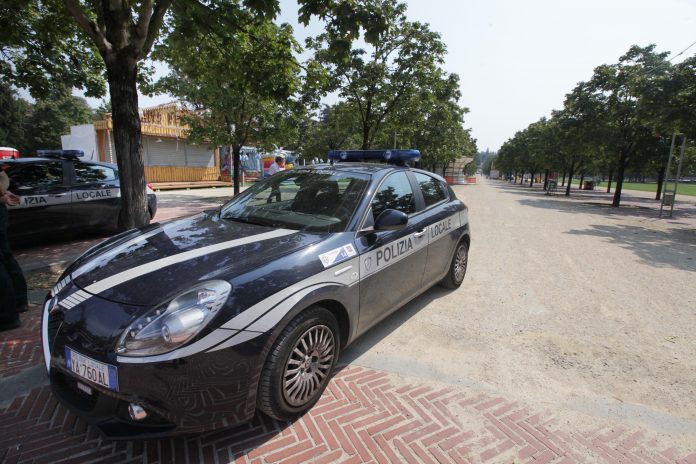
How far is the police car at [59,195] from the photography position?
5.95m

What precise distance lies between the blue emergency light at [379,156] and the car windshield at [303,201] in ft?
2.87

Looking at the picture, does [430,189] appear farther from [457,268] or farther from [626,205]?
[626,205]

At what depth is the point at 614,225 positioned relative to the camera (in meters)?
11.8

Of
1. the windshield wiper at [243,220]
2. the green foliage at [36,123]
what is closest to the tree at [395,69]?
the windshield wiper at [243,220]

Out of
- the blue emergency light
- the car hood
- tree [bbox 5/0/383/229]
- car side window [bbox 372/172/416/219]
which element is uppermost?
tree [bbox 5/0/383/229]

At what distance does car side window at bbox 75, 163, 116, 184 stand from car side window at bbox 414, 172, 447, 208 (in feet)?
20.8

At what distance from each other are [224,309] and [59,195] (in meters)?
6.37

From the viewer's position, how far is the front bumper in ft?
5.82

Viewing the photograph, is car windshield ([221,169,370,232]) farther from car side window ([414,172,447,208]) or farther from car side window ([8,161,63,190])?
car side window ([8,161,63,190])

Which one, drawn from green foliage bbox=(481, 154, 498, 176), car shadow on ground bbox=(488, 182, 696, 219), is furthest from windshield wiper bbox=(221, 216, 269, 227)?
green foliage bbox=(481, 154, 498, 176)

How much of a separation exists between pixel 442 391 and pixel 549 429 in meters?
0.73

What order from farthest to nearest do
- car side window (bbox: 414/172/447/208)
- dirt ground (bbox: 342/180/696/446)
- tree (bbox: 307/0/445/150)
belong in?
tree (bbox: 307/0/445/150) → car side window (bbox: 414/172/447/208) → dirt ground (bbox: 342/180/696/446)

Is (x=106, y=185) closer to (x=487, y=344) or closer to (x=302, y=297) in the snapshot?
(x=302, y=297)

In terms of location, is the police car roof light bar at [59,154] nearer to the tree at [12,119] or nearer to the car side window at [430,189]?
the car side window at [430,189]
